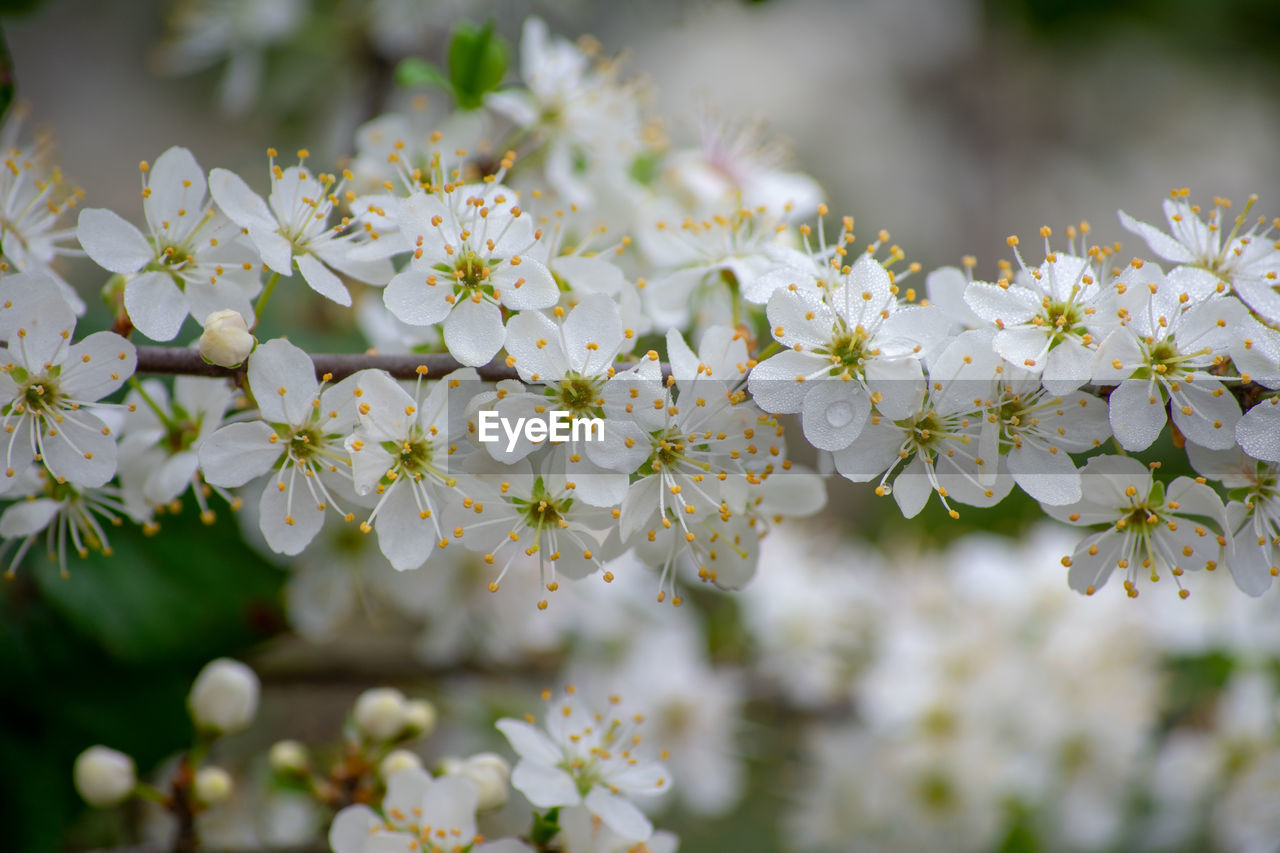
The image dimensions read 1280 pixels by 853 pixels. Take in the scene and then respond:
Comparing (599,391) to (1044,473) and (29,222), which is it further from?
(29,222)

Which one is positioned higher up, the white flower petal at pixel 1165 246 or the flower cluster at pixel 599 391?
the white flower petal at pixel 1165 246

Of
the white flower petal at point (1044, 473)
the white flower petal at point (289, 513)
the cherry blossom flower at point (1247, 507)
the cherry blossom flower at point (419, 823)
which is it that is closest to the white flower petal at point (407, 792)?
the cherry blossom flower at point (419, 823)

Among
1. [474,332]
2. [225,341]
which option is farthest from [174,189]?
[474,332]

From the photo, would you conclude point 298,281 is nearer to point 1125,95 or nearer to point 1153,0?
point 1153,0

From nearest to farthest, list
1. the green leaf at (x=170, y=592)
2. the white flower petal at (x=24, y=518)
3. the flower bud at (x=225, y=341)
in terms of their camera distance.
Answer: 1. the flower bud at (x=225, y=341)
2. the white flower petal at (x=24, y=518)
3. the green leaf at (x=170, y=592)

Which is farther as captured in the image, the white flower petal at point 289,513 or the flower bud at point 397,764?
the flower bud at point 397,764

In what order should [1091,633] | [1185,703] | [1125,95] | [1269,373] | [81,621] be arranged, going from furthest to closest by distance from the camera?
[1125,95] → [1185,703] → [1091,633] → [81,621] → [1269,373]

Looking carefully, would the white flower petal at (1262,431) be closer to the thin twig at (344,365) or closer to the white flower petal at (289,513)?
the thin twig at (344,365)

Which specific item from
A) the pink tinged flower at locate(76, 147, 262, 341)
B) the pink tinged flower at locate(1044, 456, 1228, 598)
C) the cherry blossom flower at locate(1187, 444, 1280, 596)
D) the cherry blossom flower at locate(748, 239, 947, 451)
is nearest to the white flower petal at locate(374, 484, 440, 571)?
the pink tinged flower at locate(76, 147, 262, 341)

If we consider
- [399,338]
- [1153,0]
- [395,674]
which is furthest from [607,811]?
[1153,0]
